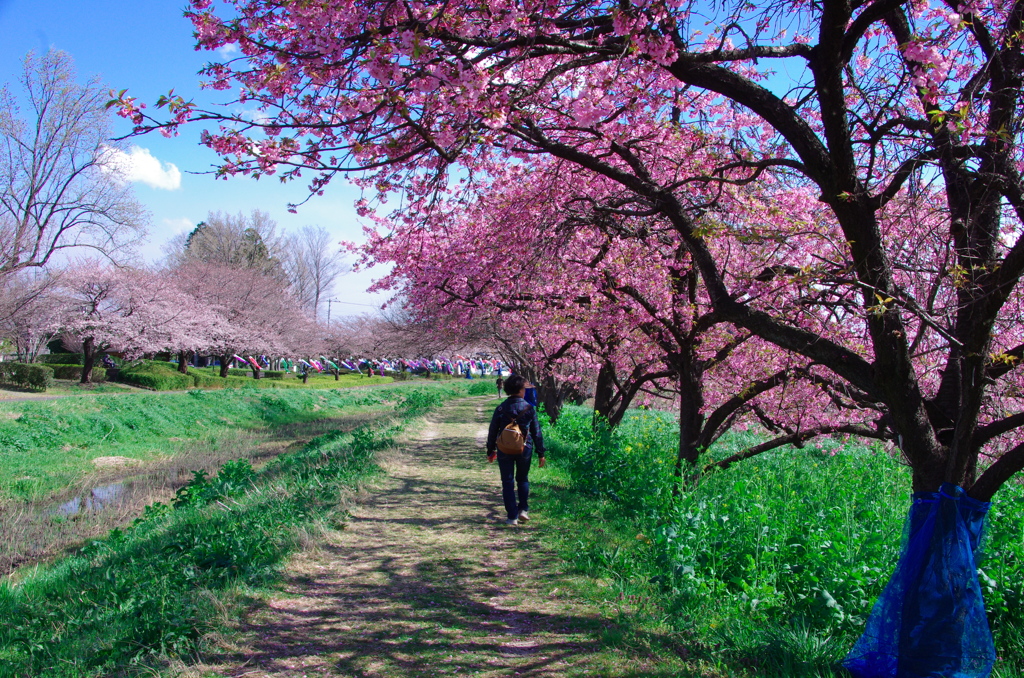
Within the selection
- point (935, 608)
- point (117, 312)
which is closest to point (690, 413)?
point (935, 608)

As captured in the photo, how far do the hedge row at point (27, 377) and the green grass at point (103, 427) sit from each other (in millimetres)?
8169

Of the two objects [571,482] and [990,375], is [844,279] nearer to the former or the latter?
[990,375]

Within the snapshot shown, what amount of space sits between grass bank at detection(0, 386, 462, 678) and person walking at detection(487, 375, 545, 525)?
6.43 ft

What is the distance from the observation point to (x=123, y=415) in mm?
19969

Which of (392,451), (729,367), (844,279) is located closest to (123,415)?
(392,451)

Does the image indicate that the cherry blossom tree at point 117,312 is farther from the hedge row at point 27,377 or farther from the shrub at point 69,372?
the hedge row at point 27,377

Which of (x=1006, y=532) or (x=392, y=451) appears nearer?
(x=1006, y=532)

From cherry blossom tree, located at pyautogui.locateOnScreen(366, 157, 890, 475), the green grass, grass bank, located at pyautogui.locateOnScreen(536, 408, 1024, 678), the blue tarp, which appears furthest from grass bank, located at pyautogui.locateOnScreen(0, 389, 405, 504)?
the blue tarp

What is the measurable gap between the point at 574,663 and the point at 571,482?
6.07m

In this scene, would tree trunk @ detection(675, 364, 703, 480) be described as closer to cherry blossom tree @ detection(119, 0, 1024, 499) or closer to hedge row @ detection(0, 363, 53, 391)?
cherry blossom tree @ detection(119, 0, 1024, 499)

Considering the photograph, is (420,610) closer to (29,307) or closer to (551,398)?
(551,398)

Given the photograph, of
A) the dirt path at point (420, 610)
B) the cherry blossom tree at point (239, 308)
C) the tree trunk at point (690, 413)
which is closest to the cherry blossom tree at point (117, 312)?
the cherry blossom tree at point (239, 308)

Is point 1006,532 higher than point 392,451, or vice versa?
point 1006,532

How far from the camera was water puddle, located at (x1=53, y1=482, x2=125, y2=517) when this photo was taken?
11.6 m
